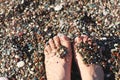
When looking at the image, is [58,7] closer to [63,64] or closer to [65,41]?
[65,41]

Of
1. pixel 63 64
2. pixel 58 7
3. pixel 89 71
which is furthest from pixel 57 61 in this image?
pixel 58 7

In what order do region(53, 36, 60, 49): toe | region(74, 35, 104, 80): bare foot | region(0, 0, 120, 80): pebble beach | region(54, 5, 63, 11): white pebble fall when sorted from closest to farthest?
region(74, 35, 104, 80): bare foot < region(0, 0, 120, 80): pebble beach < region(53, 36, 60, 49): toe < region(54, 5, 63, 11): white pebble

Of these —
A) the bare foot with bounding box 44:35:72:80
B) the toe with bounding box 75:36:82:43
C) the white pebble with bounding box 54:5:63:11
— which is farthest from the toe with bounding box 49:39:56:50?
the white pebble with bounding box 54:5:63:11

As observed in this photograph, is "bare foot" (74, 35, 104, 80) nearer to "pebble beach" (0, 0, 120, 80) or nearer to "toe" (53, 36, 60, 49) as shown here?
"pebble beach" (0, 0, 120, 80)

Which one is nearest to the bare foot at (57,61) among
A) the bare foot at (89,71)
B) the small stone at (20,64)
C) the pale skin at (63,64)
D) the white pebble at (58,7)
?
the pale skin at (63,64)

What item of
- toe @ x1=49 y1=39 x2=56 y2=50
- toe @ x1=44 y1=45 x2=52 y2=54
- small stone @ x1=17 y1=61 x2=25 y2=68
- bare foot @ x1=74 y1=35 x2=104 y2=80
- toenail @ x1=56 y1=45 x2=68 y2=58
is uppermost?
toe @ x1=49 y1=39 x2=56 y2=50

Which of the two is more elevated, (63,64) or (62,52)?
(62,52)

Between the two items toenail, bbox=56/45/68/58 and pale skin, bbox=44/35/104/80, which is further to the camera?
toenail, bbox=56/45/68/58
